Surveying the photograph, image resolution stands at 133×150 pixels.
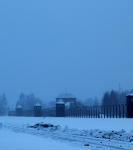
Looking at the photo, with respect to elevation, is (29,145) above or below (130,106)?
below

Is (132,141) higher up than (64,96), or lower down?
lower down

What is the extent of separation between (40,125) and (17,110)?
194 ft

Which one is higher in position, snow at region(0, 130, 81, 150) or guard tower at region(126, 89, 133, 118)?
guard tower at region(126, 89, 133, 118)

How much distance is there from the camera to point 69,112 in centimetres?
7269

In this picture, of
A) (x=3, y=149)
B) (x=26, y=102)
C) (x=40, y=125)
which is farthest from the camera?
(x=26, y=102)

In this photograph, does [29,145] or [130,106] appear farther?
[130,106]

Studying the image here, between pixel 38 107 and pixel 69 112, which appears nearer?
pixel 69 112

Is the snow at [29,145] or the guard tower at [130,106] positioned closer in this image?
the snow at [29,145]

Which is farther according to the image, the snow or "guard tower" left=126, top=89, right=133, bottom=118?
"guard tower" left=126, top=89, right=133, bottom=118

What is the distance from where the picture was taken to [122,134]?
21375 millimetres

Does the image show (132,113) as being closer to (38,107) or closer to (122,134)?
(122,134)

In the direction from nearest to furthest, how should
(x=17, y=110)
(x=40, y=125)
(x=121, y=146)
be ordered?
(x=121, y=146) → (x=40, y=125) → (x=17, y=110)

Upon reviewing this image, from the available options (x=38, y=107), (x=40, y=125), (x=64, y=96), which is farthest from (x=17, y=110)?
(x=40, y=125)

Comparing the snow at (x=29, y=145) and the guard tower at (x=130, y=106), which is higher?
the guard tower at (x=130, y=106)
